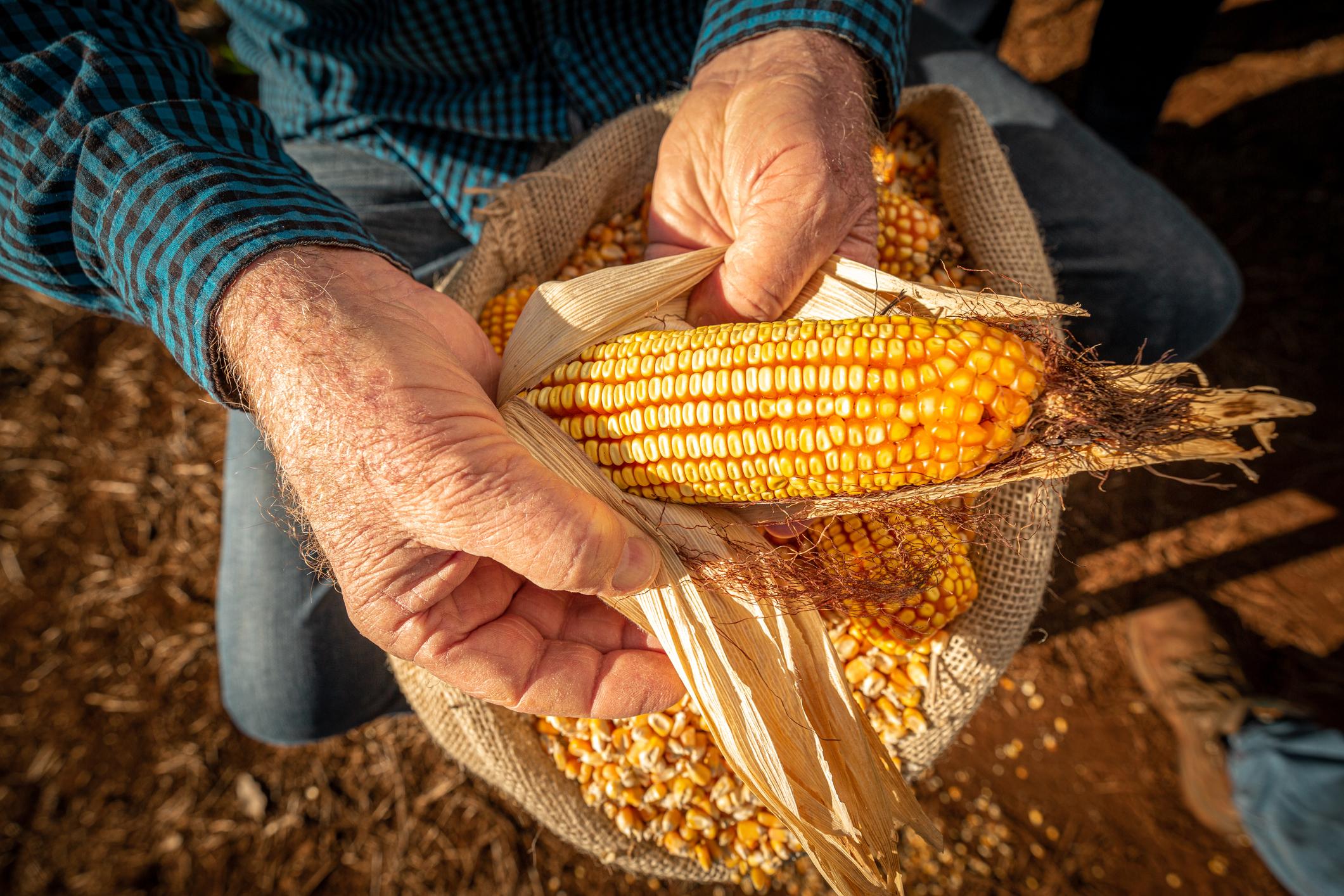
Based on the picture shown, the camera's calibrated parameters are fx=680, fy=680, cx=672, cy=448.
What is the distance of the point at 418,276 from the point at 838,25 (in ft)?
5.57

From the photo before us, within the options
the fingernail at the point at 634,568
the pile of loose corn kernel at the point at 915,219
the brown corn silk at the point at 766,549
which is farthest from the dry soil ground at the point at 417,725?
the fingernail at the point at 634,568

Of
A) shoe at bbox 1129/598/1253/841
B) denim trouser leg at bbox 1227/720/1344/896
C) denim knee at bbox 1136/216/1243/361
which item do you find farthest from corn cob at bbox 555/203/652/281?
denim trouser leg at bbox 1227/720/1344/896

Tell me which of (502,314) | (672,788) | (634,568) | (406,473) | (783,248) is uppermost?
(783,248)

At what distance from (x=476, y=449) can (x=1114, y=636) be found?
362 cm

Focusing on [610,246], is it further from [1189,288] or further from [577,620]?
[1189,288]

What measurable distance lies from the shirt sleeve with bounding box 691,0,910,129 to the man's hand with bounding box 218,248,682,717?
1242mm

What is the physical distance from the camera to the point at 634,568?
1.60 meters

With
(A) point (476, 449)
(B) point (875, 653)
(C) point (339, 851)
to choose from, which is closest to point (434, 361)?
(A) point (476, 449)

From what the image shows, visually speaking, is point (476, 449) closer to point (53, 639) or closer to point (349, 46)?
point (349, 46)

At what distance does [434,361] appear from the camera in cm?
152

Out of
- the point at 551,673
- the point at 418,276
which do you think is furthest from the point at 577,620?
the point at 418,276

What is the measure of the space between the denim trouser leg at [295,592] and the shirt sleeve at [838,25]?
129 centimetres

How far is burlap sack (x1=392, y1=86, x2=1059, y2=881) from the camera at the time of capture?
6.95 feet

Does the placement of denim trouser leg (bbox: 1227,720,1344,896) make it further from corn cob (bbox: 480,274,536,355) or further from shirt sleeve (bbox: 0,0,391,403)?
shirt sleeve (bbox: 0,0,391,403)
